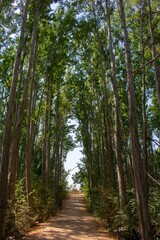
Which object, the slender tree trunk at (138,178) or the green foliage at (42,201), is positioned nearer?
the slender tree trunk at (138,178)

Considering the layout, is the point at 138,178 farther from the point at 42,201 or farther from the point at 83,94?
the point at 83,94

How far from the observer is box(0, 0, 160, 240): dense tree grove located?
21.3ft

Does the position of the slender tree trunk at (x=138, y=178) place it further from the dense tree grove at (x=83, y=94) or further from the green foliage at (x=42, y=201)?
the green foliage at (x=42, y=201)

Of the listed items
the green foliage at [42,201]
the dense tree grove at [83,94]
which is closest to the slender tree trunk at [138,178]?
the dense tree grove at [83,94]

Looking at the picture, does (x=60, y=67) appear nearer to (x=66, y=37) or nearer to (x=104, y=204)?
(x=66, y=37)

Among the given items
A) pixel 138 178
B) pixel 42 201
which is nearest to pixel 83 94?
pixel 42 201

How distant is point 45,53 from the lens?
48.6 feet

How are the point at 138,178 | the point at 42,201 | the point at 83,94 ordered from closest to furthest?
the point at 138,178 → the point at 42,201 → the point at 83,94

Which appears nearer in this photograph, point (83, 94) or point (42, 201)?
point (42, 201)

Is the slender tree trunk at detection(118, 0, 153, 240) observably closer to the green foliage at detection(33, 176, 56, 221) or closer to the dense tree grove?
the dense tree grove

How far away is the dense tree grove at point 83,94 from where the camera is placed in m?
6.50

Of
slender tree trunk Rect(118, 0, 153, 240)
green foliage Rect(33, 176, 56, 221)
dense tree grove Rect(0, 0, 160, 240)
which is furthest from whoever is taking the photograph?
green foliage Rect(33, 176, 56, 221)

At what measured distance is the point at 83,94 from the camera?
20109 mm

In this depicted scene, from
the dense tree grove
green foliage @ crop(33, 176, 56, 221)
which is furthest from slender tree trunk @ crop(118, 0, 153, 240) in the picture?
green foliage @ crop(33, 176, 56, 221)
